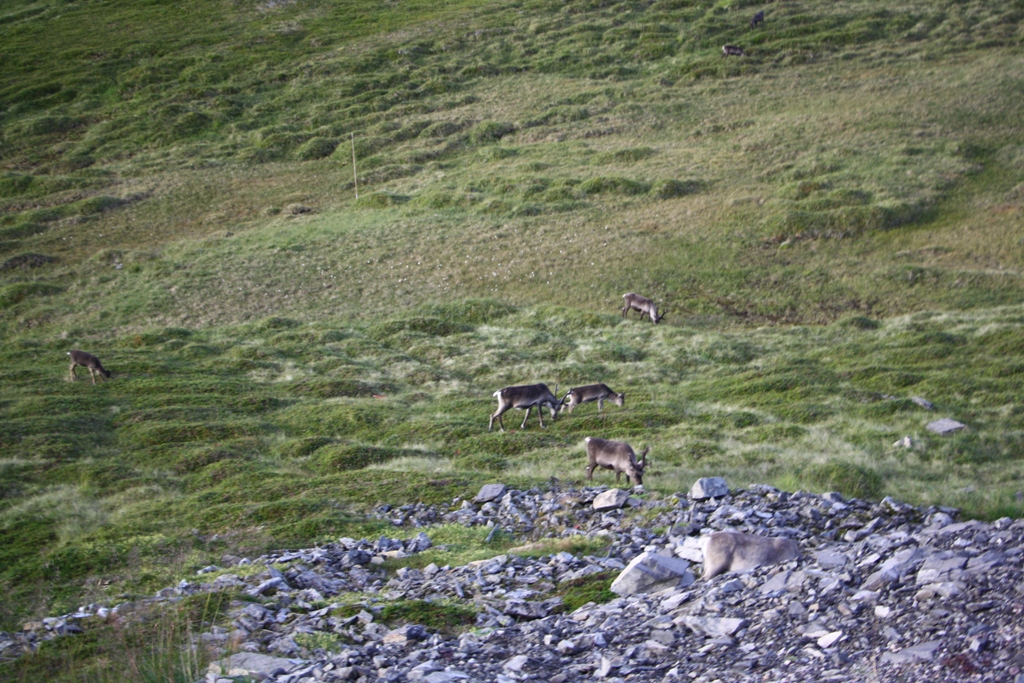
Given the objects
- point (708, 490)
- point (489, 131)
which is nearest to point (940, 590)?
point (708, 490)

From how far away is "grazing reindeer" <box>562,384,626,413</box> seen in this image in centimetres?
2447

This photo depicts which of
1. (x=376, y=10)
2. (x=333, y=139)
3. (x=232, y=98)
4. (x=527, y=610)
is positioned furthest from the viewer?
(x=376, y=10)

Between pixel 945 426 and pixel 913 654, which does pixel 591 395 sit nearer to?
pixel 945 426

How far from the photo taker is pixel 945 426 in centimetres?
2198

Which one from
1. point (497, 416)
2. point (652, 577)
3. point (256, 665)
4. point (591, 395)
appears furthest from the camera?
point (591, 395)

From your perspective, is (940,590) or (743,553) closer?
(940,590)

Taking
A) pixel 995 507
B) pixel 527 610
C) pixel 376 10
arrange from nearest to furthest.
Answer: pixel 527 610, pixel 995 507, pixel 376 10

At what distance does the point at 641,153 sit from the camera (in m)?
55.6

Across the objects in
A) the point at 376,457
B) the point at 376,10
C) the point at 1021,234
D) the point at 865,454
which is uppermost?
the point at 376,10

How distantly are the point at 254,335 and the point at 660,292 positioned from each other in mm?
18039

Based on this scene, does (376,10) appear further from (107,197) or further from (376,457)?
(376,457)

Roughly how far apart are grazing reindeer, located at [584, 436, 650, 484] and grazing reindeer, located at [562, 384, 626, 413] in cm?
662

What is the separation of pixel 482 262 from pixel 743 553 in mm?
32957

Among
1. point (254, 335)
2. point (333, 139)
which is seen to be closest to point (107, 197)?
point (333, 139)
